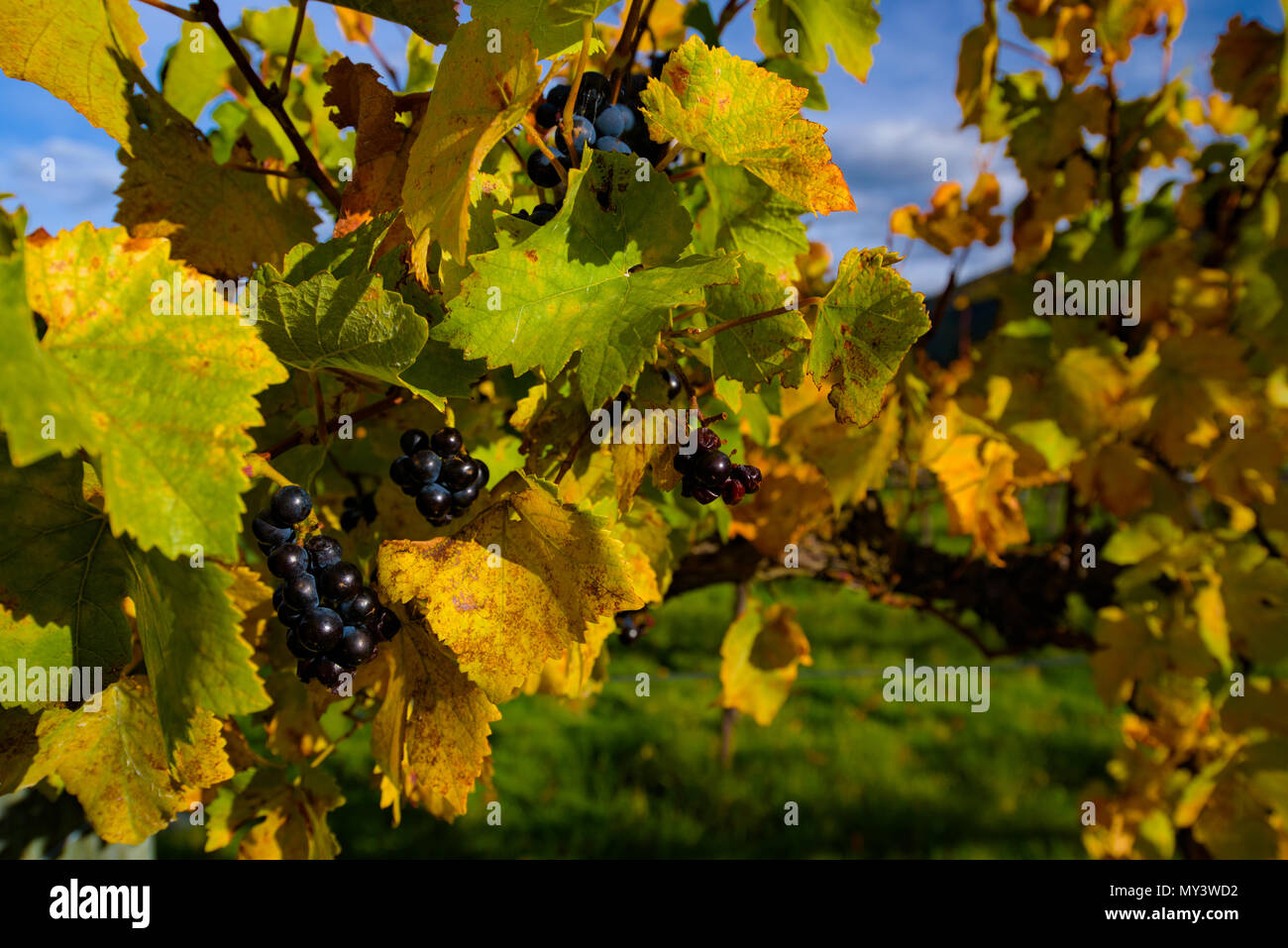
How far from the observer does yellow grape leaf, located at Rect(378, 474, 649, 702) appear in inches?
26.5

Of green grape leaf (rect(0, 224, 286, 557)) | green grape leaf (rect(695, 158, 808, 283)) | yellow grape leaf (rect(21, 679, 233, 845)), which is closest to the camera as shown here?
green grape leaf (rect(0, 224, 286, 557))

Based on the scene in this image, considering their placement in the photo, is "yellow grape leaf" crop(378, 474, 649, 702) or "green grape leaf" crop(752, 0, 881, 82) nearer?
"yellow grape leaf" crop(378, 474, 649, 702)

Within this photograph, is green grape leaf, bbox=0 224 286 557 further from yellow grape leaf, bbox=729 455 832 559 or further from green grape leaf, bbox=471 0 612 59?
yellow grape leaf, bbox=729 455 832 559

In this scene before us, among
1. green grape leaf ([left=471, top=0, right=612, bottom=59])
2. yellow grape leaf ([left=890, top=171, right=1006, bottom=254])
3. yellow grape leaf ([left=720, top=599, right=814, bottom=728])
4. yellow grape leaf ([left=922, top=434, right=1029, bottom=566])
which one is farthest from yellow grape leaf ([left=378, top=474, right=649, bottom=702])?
yellow grape leaf ([left=890, top=171, right=1006, bottom=254])

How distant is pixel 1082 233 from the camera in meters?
2.21

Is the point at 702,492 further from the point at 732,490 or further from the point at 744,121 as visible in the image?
the point at 744,121

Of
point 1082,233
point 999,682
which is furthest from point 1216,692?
point 999,682

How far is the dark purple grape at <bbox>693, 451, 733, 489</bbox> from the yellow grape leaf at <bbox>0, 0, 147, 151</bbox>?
2.20 ft

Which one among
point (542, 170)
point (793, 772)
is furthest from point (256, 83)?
point (793, 772)

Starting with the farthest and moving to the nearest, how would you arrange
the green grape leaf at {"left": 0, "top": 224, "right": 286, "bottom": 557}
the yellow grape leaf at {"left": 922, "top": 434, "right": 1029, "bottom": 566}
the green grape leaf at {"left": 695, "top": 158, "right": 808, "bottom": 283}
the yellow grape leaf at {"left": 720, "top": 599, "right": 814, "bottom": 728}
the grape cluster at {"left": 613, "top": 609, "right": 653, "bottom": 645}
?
the yellow grape leaf at {"left": 720, "top": 599, "right": 814, "bottom": 728} < the yellow grape leaf at {"left": 922, "top": 434, "right": 1029, "bottom": 566} < the grape cluster at {"left": 613, "top": 609, "right": 653, "bottom": 645} < the green grape leaf at {"left": 695, "top": 158, "right": 808, "bottom": 283} < the green grape leaf at {"left": 0, "top": 224, "right": 286, "bottom": 557}

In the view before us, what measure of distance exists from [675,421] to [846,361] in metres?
0.18

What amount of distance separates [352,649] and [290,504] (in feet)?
0.44

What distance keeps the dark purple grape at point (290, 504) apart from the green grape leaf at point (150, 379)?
0.14m

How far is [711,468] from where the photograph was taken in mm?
770
